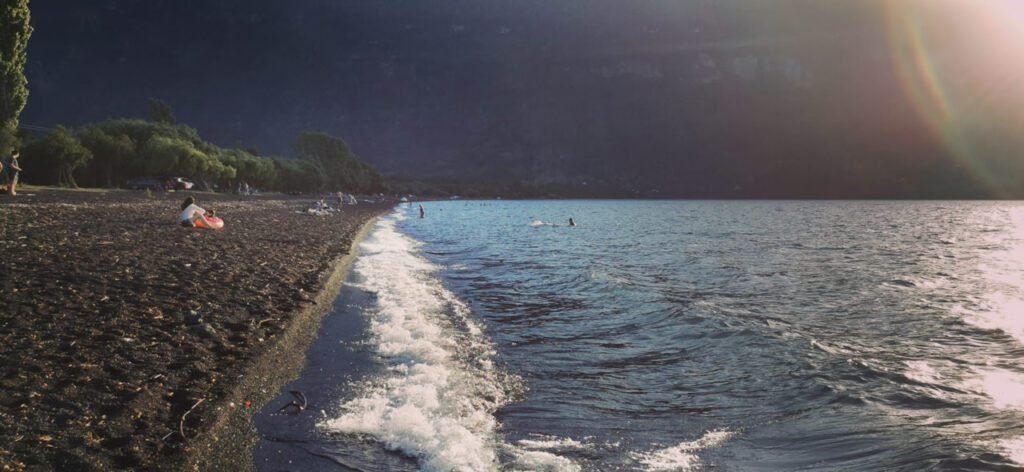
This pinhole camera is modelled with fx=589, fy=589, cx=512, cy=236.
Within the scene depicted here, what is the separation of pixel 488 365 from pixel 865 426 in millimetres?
6367

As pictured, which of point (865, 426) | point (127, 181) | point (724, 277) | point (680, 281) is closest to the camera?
point (865, 426)

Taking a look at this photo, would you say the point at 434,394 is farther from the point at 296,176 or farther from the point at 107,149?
the point at 296,176

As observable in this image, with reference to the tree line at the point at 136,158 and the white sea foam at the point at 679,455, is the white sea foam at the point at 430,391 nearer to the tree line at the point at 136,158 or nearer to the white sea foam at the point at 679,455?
the white sea foam at the point at 679,455

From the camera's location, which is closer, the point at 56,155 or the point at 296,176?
the point at 56,155

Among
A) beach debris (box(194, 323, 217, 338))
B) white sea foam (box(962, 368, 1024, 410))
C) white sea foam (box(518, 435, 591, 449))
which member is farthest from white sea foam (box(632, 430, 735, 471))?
beach debris (box(194, 323, 217, 338))

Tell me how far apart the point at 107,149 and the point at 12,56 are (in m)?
43.4

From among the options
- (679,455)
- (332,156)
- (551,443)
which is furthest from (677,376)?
(332,156)

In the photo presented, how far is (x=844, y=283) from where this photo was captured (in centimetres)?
2544

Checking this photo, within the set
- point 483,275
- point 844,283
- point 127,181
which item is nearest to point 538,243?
point 483,275

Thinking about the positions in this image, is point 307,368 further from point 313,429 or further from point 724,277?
point 724,277

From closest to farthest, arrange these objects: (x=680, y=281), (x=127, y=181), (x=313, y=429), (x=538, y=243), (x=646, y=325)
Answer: (x=313, y=429), (x=646, y=325), (x=680, y=281), (x=538, y=243), (x=127, y=181)

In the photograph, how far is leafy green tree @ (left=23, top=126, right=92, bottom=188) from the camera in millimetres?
67125

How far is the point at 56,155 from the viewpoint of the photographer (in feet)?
221

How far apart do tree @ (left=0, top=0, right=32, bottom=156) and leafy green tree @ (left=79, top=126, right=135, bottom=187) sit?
39460 millimetres
